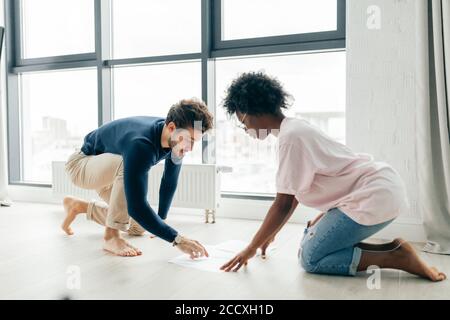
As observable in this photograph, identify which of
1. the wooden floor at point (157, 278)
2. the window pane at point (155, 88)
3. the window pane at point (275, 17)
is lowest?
the wooden floor at point (157, 278)

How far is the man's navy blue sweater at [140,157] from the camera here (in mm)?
1647

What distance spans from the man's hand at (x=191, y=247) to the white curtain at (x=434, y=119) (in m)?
1.17

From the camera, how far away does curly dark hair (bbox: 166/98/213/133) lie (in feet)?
5.64

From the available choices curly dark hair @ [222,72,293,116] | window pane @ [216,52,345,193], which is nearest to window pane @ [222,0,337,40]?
window pane @ [216,52,345,193]

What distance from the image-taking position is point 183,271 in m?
1.70

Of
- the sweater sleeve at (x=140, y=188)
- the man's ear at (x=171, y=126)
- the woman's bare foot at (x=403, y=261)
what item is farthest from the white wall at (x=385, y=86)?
the sweater sleeve at (x=140, y=188)

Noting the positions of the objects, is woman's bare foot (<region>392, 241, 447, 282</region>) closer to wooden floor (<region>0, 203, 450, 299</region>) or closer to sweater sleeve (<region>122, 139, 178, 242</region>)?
wooden floor (<region>0, 203, 450, 299</region>)

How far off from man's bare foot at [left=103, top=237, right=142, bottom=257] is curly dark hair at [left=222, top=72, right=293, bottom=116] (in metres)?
0.86

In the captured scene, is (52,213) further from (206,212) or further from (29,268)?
(29,268)

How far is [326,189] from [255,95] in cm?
43

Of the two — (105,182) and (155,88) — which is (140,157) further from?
(155,88)

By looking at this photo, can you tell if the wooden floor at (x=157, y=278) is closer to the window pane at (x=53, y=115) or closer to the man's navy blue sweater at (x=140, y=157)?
the man's navy blue sweater at (x=140, y=157)
